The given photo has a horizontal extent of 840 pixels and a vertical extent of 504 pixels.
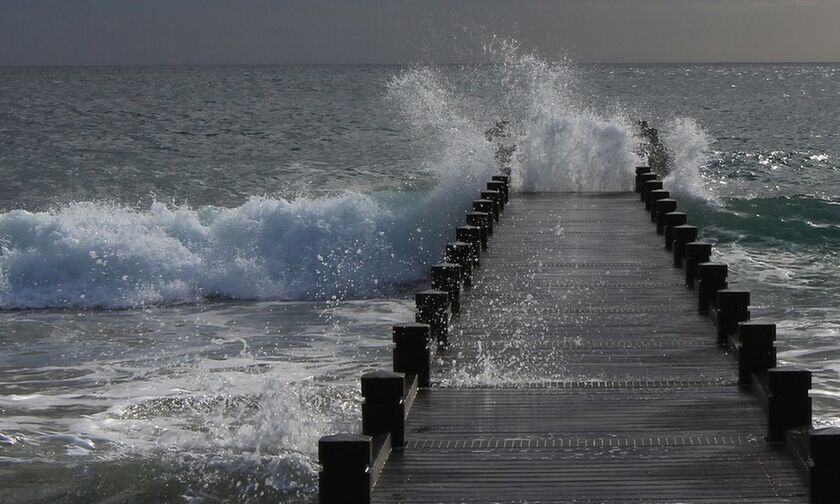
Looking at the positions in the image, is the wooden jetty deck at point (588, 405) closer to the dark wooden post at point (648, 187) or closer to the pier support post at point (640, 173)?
the dark wooden post at point (648, 187)

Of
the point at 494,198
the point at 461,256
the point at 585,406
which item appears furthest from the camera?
the point at 494,198

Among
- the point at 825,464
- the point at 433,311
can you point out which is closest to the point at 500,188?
the point at 433,311

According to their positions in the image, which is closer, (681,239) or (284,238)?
(681,239)

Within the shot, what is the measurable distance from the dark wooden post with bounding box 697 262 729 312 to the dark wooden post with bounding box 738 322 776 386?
2464 mm

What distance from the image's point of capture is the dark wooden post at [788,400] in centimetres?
760

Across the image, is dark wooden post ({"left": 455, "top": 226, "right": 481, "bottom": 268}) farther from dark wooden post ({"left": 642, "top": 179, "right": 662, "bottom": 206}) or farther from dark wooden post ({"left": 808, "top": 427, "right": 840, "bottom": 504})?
dark wooden post ({"left": 808, "top": 427, "right": 840, "bottom": 504})

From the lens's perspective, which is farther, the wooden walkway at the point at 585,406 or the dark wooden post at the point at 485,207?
the dark wooden post at the point at 485,207

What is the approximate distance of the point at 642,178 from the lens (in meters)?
21.4

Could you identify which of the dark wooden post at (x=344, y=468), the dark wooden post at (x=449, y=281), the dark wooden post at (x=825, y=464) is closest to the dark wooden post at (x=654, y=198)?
the dark wooden post at (x=449, y=281)

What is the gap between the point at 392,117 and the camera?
206ft

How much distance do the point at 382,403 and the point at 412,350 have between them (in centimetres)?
141

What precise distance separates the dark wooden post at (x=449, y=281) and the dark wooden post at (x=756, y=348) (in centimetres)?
320

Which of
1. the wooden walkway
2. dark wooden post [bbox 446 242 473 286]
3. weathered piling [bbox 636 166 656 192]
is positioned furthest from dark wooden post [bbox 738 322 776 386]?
weathered piling [bbox 636 166 656 192]

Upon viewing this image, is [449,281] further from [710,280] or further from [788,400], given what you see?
[788,400]
